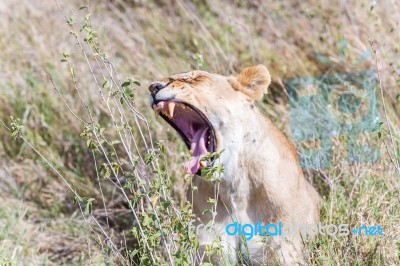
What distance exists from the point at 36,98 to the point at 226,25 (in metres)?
1.34

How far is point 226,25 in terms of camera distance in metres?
5.84

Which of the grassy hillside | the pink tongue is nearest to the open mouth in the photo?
the pink tongue

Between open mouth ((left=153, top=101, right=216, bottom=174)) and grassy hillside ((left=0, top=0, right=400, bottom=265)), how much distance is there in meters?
0.18

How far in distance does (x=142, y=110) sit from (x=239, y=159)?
5.26ft

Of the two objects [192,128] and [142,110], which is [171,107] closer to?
[192,128]

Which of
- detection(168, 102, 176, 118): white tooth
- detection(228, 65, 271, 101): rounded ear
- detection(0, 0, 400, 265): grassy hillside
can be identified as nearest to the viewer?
detection(168, 102, 176, 118): white tooth

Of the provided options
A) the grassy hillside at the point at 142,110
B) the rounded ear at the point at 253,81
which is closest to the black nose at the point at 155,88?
the grassy hillside at the point at 142,110

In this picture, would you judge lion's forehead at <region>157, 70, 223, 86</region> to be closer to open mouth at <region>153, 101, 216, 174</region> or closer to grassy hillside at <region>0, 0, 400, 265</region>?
open mouth at <region>153, 101, 216, 174</region>

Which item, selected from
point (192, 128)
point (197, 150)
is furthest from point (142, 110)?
point (197, 150)

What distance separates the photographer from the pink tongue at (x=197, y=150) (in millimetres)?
3244

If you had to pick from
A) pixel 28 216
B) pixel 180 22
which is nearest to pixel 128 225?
pixel 28 216

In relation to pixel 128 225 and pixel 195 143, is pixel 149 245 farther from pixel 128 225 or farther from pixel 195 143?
pixel 128 225

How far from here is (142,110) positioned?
192 inches

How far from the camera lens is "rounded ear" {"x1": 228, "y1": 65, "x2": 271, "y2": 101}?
3.42 m
